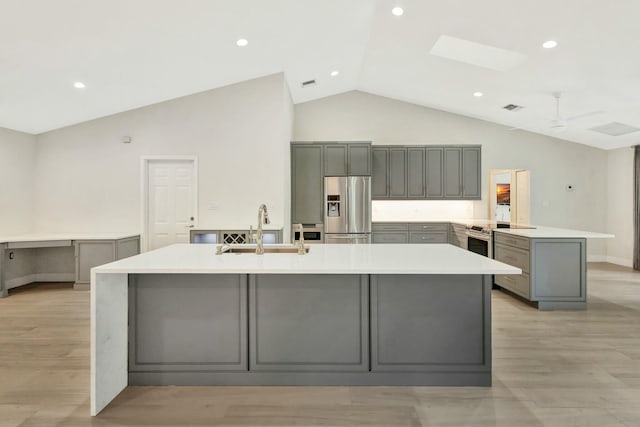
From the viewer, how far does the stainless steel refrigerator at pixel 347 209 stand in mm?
6645

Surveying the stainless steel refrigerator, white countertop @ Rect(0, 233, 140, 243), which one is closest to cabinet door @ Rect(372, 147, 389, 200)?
the stainless steel refrigerator

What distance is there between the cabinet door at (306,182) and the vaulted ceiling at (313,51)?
125cm

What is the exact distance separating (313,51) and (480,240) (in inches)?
145

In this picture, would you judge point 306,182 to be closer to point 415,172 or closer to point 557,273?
point 415,172

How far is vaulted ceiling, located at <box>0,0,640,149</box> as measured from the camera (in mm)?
3574

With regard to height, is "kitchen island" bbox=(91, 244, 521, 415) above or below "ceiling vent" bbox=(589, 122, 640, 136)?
below

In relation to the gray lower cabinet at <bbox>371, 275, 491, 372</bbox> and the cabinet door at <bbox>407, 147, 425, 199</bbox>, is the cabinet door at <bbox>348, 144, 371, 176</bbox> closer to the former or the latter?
the cabinet door at <bbox>407, 147, 425, 199</bbox>

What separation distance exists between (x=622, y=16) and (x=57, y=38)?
5.19 m

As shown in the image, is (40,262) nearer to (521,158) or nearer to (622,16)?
(622,16)

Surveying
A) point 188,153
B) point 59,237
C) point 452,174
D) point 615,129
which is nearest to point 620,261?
point 615,129

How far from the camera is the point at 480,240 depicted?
5766 mm

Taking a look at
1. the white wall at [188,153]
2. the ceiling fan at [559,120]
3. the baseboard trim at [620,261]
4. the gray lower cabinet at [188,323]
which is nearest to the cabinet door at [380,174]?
the white wall at [188,153]

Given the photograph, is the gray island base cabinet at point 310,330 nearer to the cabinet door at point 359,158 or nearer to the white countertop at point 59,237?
the white countertop at point 59,237

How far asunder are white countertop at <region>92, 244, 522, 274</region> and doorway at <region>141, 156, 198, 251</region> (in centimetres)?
320
